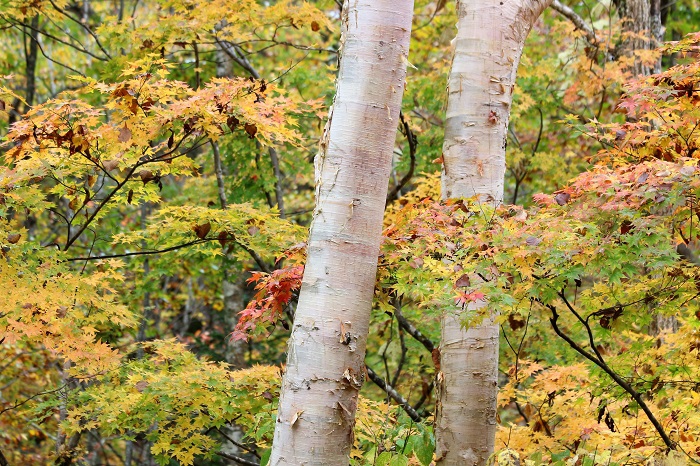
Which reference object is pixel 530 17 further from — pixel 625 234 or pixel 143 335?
pixel 143 335

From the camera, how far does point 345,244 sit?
262cm

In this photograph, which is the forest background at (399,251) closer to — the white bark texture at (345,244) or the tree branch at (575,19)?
the tree branch at (575,19)

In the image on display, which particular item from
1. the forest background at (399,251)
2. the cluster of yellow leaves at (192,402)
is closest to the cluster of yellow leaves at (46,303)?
the forest background at (399,251)

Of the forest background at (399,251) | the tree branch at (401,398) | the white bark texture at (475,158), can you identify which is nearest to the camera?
the forest background at (399,251)

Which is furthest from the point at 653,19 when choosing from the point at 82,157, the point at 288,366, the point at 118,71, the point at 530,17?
the point at 288,366

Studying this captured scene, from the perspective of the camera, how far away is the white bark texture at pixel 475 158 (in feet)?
11.1

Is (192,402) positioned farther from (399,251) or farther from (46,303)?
(399,251)

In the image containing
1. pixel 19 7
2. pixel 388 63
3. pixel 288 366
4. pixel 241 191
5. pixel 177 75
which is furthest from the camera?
pixel 177 75

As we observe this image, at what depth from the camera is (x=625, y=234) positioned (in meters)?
2.81

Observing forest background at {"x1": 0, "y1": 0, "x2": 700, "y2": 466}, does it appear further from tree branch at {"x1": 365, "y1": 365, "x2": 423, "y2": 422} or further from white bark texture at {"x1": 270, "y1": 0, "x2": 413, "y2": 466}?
white bark texture at {"x1": 270, "y1": 0, "x2": 413, "y2": 466}

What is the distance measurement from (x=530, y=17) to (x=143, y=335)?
21.6 feet

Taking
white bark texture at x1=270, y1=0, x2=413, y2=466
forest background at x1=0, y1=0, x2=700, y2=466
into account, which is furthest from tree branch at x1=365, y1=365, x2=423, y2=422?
white bark texture at x1=270, y1=0, x2=413, y2=466

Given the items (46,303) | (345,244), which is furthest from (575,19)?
(46,303)

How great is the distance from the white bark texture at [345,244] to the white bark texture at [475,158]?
93cm
